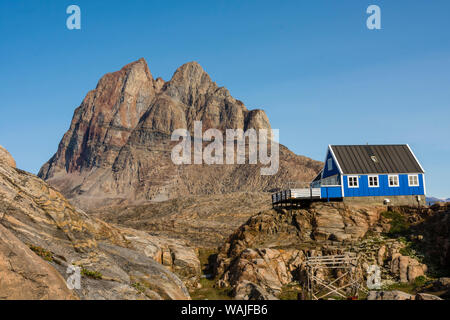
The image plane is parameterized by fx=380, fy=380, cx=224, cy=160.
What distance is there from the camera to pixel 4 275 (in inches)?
404

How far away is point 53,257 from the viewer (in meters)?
13.7

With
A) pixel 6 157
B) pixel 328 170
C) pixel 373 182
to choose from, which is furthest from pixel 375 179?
pixel 6 157

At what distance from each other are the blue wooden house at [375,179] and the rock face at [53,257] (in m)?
27.3

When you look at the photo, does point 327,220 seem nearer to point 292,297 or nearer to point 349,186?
point 349,186

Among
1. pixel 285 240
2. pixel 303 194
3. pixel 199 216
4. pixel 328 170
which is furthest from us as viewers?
pixel 199 216

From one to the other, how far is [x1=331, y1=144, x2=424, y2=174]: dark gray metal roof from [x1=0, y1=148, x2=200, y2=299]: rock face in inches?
1151

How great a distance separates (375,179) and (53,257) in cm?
3569

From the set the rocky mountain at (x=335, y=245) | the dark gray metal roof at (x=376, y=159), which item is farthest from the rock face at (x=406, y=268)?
the dark gray metal roof at (x=376, y=159)

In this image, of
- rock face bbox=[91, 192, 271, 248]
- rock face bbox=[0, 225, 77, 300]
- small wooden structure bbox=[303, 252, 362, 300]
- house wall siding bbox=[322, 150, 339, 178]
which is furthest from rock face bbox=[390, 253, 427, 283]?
rock face bbox=[91, 192, 271, 248]

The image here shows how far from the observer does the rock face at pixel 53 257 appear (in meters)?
10.8

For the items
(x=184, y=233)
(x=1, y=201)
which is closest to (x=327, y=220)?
(x=1, y=201)

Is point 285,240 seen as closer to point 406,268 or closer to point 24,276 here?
point 406,268

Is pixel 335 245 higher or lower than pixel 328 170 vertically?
lower

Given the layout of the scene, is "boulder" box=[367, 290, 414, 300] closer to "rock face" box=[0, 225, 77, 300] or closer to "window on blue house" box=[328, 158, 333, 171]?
"rock face" box=[0, 225, 77, 300]
